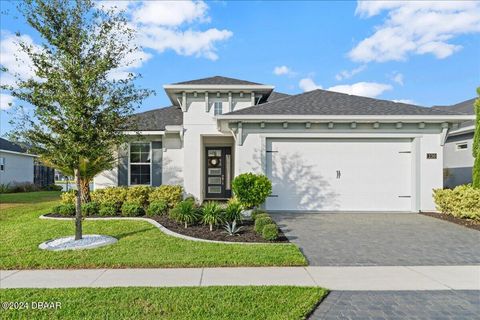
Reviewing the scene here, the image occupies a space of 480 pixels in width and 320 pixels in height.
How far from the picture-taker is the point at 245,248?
5.75m

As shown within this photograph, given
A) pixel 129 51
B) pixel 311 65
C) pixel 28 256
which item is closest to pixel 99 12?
pixel 129 51

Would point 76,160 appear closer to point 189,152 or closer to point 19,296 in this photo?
point 19,296

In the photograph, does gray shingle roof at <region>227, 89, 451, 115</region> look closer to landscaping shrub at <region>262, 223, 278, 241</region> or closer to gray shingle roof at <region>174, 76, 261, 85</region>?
gray shingle roof at <region>174, 76, 261, 85</region>

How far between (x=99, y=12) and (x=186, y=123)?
19.6ft

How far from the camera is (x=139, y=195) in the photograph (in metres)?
10.3

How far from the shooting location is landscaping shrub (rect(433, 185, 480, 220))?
8680mm

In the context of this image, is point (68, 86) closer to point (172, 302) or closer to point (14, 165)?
point (172, 302)

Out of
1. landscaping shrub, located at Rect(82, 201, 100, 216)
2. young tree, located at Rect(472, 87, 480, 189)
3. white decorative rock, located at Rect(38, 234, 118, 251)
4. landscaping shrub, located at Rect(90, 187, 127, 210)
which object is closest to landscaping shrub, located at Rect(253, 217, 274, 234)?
white decorative rock, located at Rect(38, 234, 118, 251)

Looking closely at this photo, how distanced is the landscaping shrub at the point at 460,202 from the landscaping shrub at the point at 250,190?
6.23 meters

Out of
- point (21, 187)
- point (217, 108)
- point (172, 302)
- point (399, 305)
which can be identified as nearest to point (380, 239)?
point (399, 305)

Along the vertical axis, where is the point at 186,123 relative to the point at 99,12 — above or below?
below

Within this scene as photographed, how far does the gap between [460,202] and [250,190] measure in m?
6.79

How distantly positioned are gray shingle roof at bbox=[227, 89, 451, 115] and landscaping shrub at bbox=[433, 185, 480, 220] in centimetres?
292

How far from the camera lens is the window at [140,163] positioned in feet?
38.7
